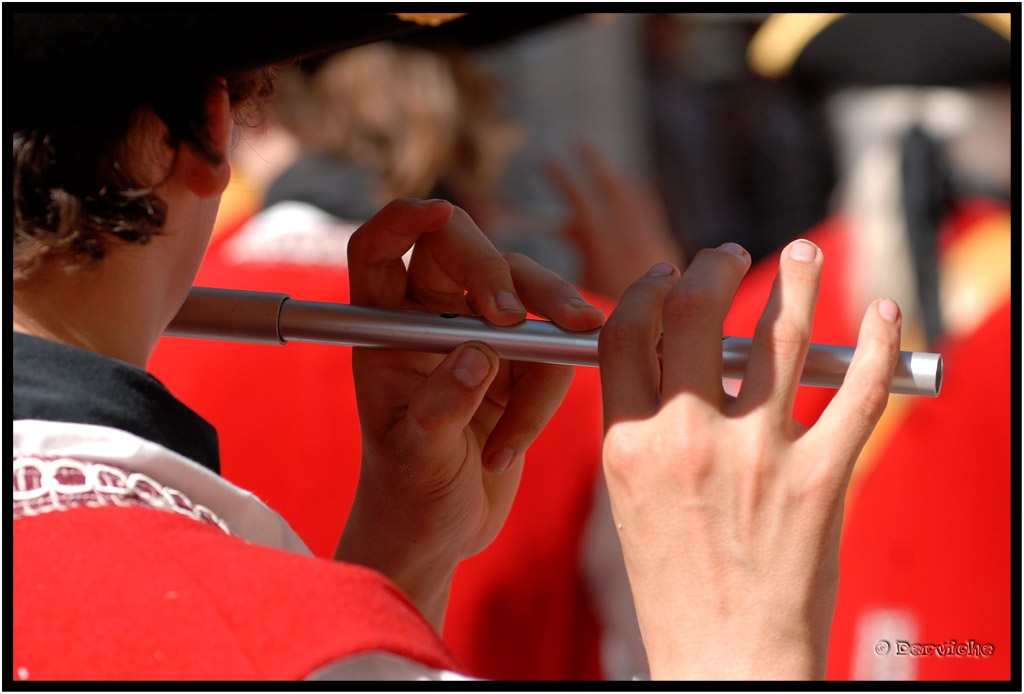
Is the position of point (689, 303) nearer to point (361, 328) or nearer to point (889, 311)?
point (889, 311)

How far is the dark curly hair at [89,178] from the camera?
31.5 inches

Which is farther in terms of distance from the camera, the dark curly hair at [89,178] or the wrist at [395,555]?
the wrist at [395,555]

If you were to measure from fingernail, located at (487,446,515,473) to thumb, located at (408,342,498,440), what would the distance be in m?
0.07

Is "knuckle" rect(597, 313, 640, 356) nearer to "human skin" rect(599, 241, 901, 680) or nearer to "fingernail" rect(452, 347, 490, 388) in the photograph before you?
"human skin" rect(599, 241, 901, 680)

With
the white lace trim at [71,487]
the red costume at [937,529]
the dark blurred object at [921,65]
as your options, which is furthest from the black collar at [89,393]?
the dark blurred object at [921,65]

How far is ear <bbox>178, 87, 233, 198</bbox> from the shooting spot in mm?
853

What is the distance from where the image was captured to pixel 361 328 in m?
0.93

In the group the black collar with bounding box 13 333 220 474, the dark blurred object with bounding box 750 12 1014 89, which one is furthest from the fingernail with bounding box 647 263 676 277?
the dark blurred object with bounding box 750 12 1014 89

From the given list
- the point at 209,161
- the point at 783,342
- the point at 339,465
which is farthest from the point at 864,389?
the point at 339,465

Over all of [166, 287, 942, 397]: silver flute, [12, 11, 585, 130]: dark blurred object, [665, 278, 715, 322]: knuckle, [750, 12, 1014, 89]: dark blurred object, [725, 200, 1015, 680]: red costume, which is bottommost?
[725, 200, 1015, 680]: red costume

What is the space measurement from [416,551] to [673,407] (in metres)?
0.44

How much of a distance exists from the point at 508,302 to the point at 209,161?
0.27m


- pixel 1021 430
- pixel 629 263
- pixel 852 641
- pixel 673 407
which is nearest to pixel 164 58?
pixel 673 407

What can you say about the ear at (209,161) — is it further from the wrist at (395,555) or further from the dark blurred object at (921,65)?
the dark blurred object at (921,65)
